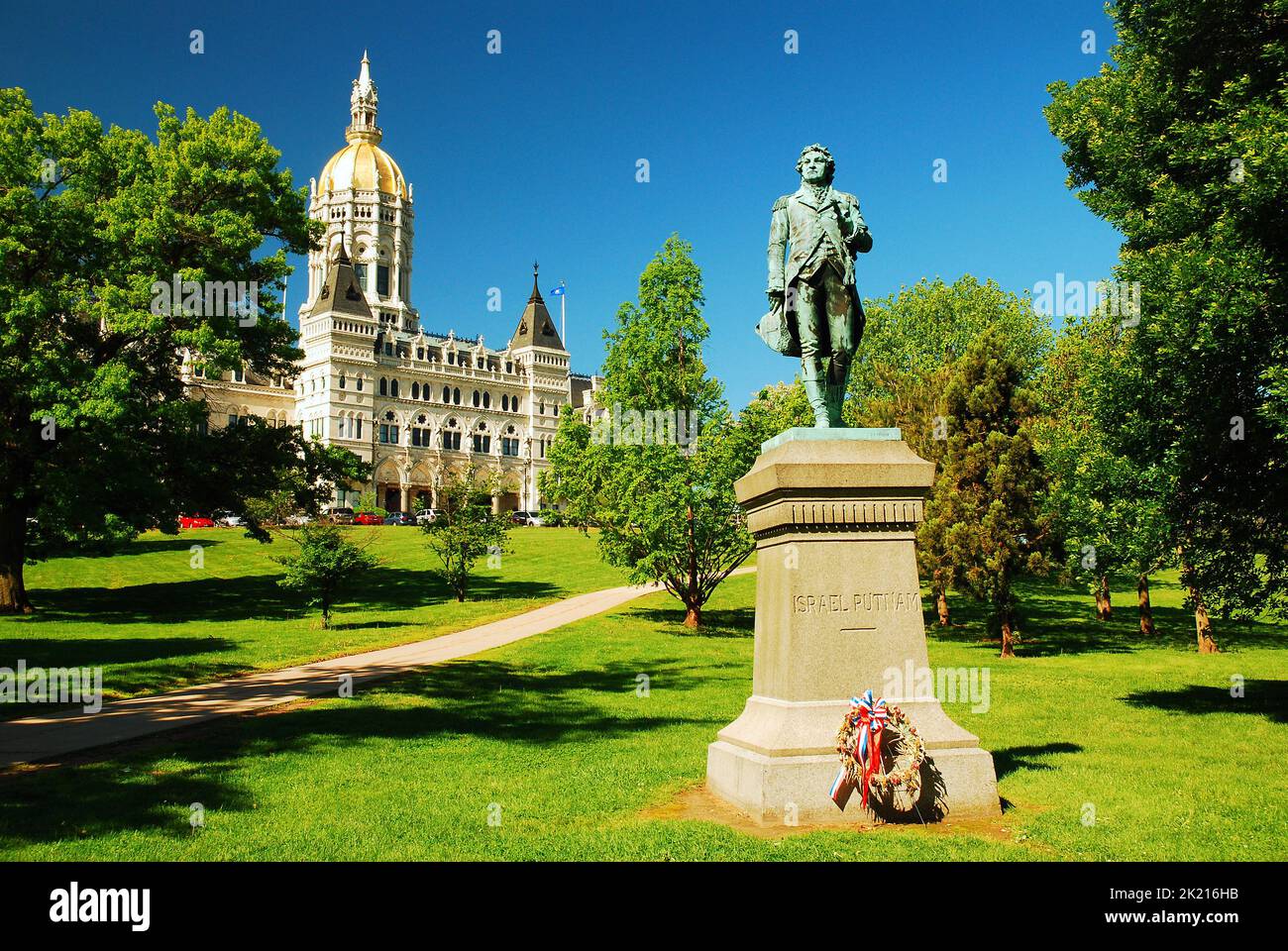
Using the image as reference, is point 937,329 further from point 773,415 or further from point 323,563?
point 323,563

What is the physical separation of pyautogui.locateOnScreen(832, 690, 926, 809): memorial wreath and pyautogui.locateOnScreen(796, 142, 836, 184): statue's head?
4.34 m

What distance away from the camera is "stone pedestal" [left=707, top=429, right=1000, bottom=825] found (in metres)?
6.90

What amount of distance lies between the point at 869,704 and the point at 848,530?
132 cm

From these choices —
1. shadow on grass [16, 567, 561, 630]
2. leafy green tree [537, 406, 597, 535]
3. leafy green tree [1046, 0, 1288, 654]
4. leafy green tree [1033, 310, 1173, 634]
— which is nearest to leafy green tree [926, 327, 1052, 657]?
leafy green tree [1033, 310, 1173, 634]

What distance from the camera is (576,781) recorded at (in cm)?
816

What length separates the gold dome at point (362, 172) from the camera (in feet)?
431

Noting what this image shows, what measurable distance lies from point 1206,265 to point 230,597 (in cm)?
3046

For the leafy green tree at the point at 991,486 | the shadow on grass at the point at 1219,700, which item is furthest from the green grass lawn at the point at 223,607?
the shadow on grass at the point at 1219,700

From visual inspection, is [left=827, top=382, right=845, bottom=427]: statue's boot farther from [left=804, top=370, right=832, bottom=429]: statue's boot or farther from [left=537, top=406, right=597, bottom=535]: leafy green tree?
[left=537, top=406, right=597, bottom=535]: leafy green tree

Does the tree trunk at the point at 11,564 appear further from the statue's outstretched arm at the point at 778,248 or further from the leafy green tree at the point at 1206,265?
the leafy green tree at the point at 1206,265

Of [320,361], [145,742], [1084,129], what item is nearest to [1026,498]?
[1084,129]

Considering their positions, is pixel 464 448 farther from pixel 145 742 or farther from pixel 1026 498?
pixel 145 742

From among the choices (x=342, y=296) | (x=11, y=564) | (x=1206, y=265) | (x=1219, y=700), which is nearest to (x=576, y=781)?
(x=1206, y=265)

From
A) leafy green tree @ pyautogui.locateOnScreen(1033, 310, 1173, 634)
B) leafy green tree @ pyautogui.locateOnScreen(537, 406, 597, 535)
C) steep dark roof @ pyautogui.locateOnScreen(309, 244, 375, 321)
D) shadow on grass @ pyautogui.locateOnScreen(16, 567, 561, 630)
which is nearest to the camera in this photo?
leafy green tree @ pyautogui.locateOnScreen(1033, 310, 1173, 634)
